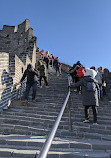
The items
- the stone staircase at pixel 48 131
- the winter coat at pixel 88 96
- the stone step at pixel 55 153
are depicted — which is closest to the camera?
the stone step at pixel 55 153

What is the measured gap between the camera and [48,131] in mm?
3502

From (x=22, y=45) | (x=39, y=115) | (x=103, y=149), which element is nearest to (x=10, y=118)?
(x=39, y=115)

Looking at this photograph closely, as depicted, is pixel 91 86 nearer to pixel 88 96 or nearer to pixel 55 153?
pixel 88 96

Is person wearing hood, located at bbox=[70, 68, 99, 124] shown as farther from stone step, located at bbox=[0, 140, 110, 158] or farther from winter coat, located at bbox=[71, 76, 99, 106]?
stone step, located at bbox=[0, 140, 110, 158]

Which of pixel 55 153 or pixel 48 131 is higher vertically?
pixel 48 131

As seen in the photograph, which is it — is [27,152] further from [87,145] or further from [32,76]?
[32,76]

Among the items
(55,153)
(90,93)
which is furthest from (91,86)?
(55,153)

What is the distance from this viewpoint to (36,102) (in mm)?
5453

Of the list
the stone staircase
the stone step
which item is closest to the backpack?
the stone staircase

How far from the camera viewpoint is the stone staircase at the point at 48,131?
2527mm

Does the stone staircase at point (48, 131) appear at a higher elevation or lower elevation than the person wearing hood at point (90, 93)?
lower

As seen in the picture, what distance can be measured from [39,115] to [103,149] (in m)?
2.24

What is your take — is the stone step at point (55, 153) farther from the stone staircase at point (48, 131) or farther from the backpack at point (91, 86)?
the backpack at point (91, 86)

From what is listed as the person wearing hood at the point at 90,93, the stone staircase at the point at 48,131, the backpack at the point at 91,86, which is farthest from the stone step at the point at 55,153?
the backpack at the point at 91,86
